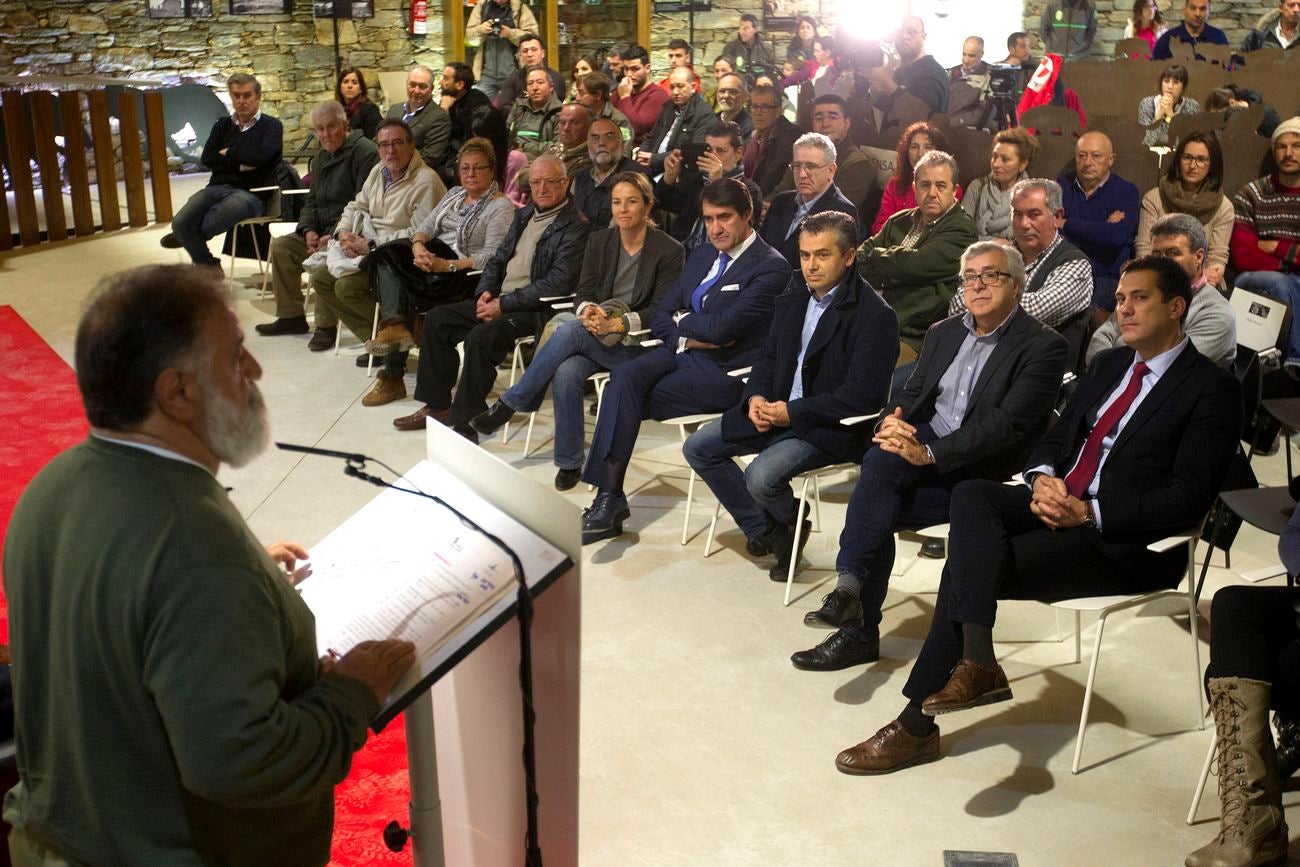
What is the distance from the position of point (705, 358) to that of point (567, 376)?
1.93ft

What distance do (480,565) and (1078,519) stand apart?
1793 mm

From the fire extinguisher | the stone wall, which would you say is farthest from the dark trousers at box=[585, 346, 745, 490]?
the fire extinguisher

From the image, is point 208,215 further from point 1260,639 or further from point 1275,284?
point 1260,639

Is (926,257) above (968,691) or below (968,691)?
above

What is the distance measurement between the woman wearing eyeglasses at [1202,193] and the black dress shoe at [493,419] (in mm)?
2696

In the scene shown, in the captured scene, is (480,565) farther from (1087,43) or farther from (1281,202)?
(1087,43)

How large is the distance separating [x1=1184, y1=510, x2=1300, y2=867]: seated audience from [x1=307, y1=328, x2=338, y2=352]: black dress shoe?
4.89 metres

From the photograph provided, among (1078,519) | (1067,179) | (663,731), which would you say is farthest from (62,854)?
(1067,179)

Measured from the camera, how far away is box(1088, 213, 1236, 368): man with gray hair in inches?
150

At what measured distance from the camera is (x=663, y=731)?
3.11 m

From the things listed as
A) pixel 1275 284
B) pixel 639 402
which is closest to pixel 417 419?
pixel 639 402

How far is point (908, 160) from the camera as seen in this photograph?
18.6 feet

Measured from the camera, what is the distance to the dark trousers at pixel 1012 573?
9.60 ft

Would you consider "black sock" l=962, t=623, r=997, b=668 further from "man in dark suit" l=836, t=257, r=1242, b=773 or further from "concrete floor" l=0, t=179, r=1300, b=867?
"concrete floor" l=0, t=179, r=1300, b=867
